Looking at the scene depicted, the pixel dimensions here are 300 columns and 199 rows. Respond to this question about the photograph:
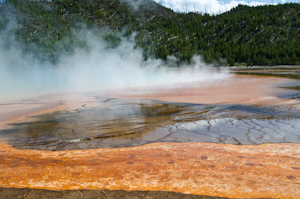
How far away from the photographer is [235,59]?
75.5 m

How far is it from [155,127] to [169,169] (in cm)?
311

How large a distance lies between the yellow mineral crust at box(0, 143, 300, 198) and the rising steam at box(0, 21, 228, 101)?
12723 millimetres

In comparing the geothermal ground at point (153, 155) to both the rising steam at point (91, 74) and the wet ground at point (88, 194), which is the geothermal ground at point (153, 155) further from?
the rising steam at point (91, 74)

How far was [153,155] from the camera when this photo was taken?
16.1 ft

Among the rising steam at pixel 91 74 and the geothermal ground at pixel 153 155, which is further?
the rising steam at pixel 91 74

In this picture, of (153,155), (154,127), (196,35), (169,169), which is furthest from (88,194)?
(196,35)

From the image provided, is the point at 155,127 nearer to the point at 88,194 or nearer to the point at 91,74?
the point at 88,194

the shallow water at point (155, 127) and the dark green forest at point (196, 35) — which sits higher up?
the dark green forest at point (196, 35)

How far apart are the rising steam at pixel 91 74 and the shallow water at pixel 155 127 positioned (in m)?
9.38

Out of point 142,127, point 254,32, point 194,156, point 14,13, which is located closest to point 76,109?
point 142,127

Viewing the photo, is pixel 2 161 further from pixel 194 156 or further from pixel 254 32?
pixel 254 32

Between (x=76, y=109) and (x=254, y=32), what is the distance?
4244 inches

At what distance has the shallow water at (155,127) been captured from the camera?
5973 mm

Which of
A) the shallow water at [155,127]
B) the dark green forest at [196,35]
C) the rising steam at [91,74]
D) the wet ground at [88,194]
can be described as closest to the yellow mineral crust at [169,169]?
the wet ground at [88,194]
